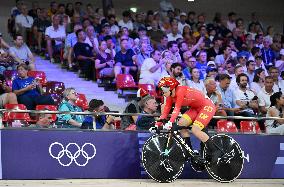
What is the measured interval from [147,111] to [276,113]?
3035mm

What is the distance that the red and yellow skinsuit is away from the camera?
1137 cm

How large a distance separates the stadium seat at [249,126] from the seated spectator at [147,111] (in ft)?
6.46

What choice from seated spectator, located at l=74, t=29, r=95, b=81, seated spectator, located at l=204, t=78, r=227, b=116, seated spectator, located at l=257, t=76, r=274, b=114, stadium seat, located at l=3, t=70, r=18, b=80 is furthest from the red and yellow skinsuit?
Answer: seated spectator, located at l=74, t=29, r=95, b=81

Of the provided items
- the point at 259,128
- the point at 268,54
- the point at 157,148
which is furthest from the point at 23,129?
the point at 268,54

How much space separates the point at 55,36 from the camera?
1786cm

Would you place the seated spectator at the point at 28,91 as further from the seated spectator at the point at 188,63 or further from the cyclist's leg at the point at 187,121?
the seated spectator at the point at 188,63

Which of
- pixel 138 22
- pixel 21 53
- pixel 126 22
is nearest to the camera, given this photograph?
pixel 21 53

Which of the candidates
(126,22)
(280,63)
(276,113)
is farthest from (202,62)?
(276,113)

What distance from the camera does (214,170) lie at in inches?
464

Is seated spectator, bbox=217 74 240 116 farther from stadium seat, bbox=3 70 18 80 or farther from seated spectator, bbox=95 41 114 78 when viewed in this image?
stadium seat, bbox=3 70 18 80

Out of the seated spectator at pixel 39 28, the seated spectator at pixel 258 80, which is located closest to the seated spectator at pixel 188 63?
the seated spectator at pixel 258 80

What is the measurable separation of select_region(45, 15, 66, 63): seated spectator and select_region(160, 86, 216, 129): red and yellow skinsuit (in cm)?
680

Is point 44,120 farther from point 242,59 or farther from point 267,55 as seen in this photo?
point 267,55

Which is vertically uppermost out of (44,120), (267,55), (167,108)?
(267,55)
